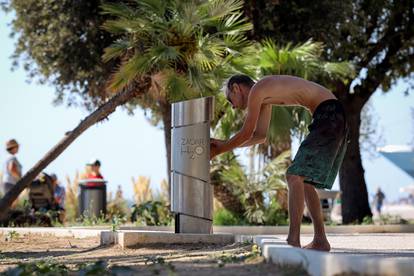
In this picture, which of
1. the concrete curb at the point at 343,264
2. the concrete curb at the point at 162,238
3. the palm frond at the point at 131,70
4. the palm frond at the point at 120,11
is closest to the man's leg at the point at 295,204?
the concrete curb at the point at 343,264

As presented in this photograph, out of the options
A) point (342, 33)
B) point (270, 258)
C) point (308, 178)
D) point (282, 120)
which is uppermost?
point (342, 33)

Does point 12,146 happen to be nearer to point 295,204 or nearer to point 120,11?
point 120,11

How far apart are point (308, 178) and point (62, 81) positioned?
54.4ft

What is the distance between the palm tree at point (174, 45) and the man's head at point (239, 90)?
812 cm

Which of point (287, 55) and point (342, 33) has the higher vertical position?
point (342, 33)

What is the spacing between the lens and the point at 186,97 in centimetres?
1644

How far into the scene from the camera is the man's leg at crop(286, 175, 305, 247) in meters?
7.34

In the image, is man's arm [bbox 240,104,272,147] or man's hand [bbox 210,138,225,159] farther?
man's hand [bbox 210,138,225,159]

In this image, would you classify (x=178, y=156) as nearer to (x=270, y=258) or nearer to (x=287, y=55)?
(x=270, y=258)

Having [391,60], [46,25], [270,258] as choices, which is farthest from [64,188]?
[270,258]

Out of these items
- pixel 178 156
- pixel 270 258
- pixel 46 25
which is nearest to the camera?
pixel 270 258

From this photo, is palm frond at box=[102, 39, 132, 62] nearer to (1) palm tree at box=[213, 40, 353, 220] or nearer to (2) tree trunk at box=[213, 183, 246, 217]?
(1) palm tree at box=[213, 40, 353, 220]

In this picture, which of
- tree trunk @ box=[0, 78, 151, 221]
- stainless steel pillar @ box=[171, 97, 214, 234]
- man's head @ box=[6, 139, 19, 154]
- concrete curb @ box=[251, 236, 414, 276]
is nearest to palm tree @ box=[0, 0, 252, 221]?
tree trunk @ box=[0, 78, 151, 221]

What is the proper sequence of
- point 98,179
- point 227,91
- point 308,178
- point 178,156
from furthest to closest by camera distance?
point 98,179
point 178,156
point 227,91
point 308,178
